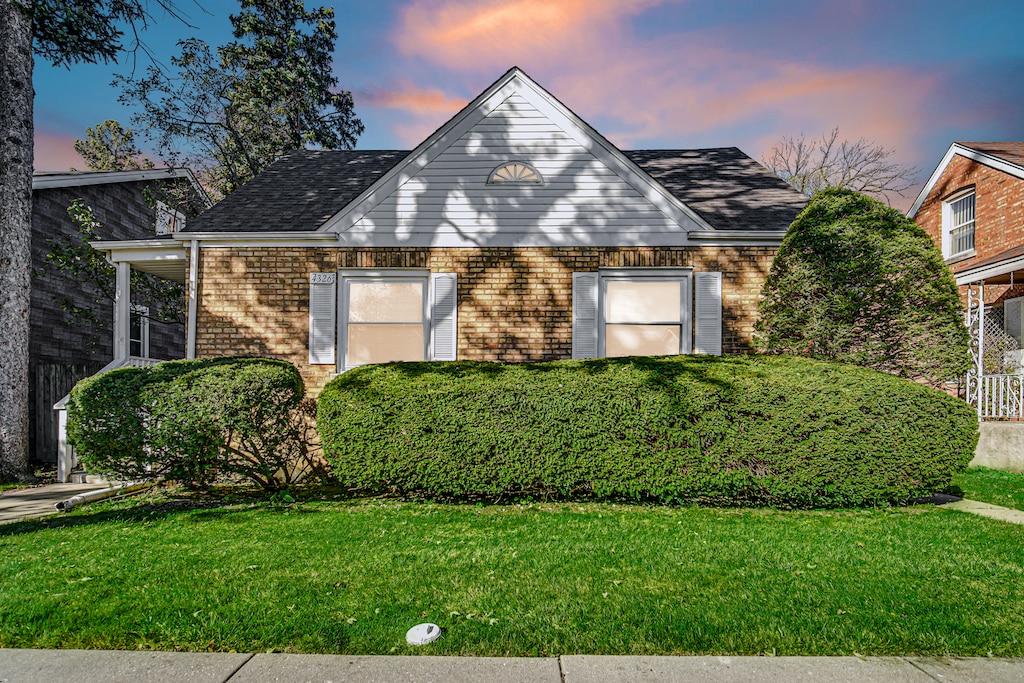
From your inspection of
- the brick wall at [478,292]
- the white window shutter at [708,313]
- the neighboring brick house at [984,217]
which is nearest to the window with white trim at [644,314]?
the white window shutter at [708,313]

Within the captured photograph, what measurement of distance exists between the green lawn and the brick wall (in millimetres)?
3321

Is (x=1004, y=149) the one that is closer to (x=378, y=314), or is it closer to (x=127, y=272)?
(x=378, y=314)

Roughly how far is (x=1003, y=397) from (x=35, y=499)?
1507 centimetres

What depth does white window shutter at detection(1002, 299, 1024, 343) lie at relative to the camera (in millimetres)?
12954

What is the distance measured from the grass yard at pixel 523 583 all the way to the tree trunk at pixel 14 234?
4.64 metres

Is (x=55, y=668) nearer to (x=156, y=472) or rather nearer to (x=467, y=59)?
(x=156, y=472)

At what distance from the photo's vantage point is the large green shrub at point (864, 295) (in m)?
7.22

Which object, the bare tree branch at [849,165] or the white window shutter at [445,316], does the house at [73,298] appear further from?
the bare tree branch at [849,165]

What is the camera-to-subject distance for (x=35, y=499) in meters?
7.41

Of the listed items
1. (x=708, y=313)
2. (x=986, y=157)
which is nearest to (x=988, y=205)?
(x=986, y=157)

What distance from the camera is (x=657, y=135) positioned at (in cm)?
2444

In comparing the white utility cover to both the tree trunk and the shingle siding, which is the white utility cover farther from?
the shingle siding

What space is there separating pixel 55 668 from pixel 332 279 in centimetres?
695

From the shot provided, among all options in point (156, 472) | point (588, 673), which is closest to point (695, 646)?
point (588, 673)
